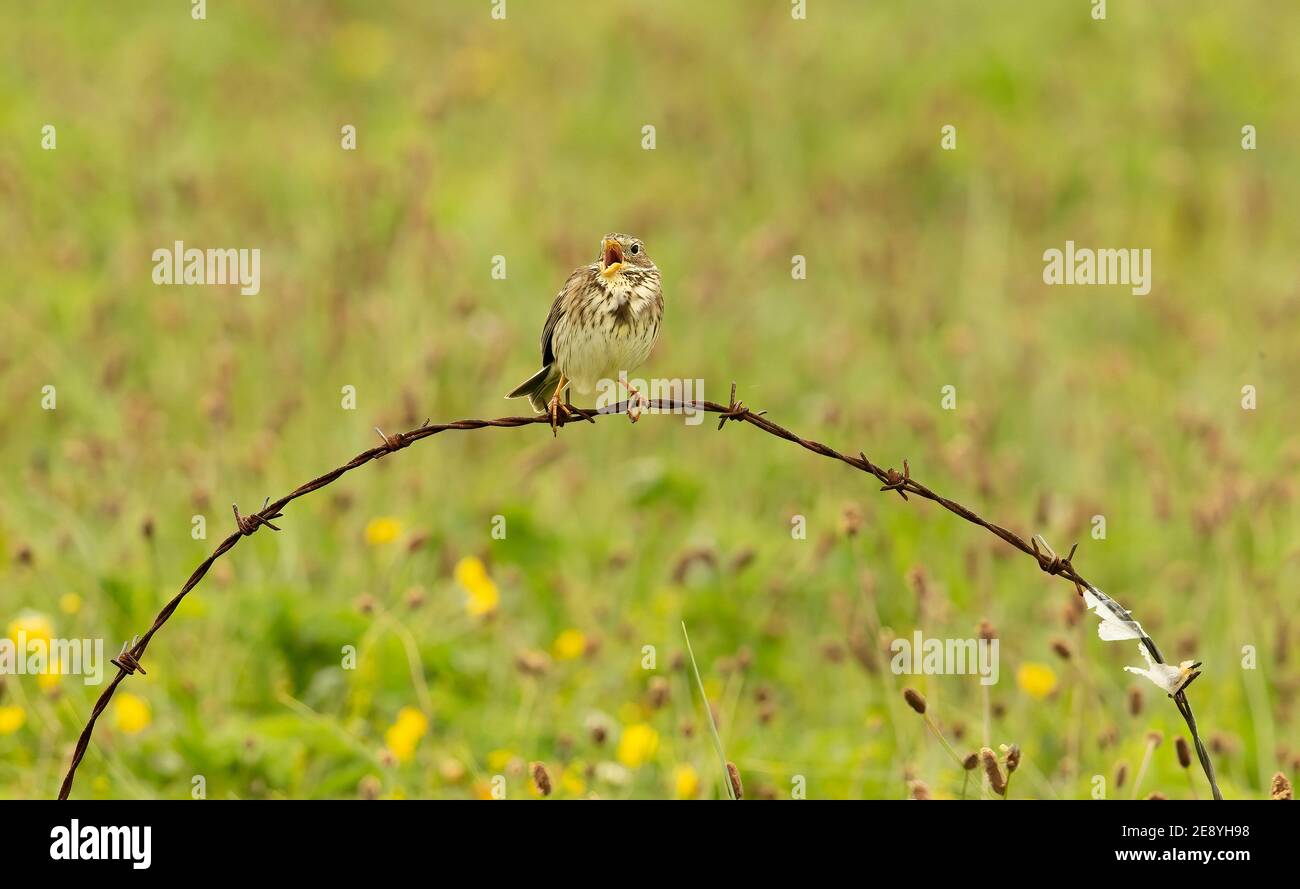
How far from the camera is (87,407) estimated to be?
620 cm

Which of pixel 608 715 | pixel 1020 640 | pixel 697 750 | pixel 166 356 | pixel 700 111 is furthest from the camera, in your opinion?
pixel 700 111

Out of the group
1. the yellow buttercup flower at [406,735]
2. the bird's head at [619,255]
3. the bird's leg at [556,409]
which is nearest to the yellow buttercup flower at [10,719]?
the yellow buttercup flower at [406,735]

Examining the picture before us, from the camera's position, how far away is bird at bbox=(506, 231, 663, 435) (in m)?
3.17

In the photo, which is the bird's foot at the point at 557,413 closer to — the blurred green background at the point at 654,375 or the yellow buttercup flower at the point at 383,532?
the blurred green background at the point at 654,375

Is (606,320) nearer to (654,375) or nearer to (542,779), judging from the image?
(542,779)

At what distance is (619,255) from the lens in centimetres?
324

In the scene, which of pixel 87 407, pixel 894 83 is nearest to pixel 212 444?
pixel 87 407

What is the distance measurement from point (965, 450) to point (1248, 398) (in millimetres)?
2259

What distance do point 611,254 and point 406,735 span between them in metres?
1.68

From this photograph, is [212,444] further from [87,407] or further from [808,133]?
[808,133]

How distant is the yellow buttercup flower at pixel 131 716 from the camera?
14.0 feet

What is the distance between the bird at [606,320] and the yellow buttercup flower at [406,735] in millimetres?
1342

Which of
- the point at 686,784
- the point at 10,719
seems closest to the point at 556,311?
the point at 686,784

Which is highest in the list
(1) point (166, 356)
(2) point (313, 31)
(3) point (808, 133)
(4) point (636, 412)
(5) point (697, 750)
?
(2) point (313, 31)
